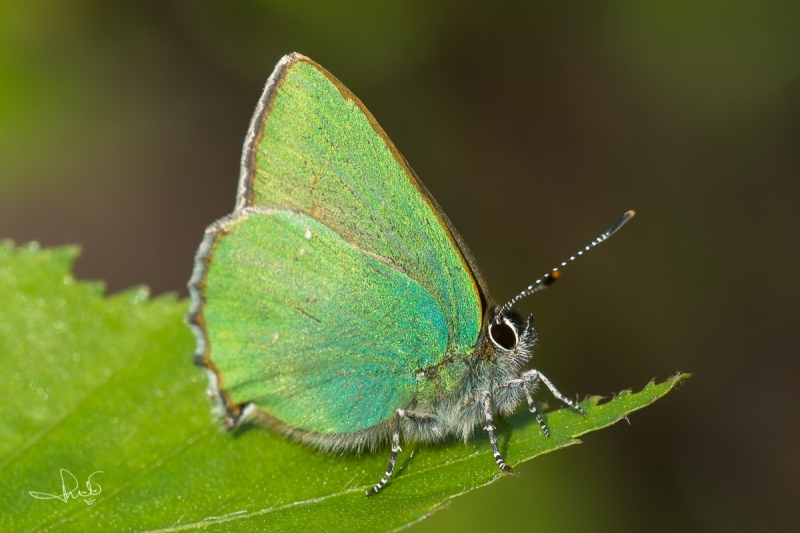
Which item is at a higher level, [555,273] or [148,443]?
[148,443]

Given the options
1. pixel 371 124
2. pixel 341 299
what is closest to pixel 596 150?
pixel 371 124

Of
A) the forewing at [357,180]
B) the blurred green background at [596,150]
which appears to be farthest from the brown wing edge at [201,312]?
the blurred green background at [596,150]

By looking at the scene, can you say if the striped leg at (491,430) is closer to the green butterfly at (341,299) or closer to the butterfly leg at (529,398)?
the green butterfly at (341,299)

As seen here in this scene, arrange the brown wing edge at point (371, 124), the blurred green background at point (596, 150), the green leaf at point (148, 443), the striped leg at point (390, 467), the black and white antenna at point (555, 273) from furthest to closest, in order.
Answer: the blurred green background at point (596, 150), the black and white antenna at point (555, 273), the brown wing edge at point (371, 124), the striped leg at point (390, 467), the green leaf at point (148, 443)

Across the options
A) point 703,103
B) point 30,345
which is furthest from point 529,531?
point 703,103

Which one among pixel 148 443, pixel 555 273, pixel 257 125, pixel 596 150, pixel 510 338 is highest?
pixel 257 125

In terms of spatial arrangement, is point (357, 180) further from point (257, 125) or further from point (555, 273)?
point (555, 273)
